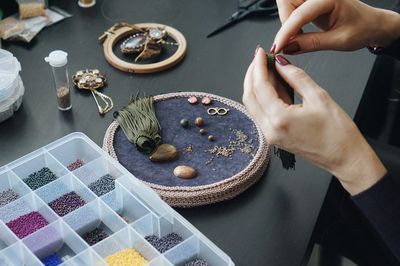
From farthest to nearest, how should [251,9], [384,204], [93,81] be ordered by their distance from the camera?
[251,9]
[93,81]
[384,204]

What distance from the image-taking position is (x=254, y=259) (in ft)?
3.55

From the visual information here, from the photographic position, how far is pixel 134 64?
4.91ft

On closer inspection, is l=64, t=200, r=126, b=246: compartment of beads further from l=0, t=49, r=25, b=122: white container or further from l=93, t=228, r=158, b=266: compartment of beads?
l=0, t=49, r=25, b=122: white container

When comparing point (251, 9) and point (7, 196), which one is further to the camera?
point (251, 9)

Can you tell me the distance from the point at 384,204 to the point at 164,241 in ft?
1.27

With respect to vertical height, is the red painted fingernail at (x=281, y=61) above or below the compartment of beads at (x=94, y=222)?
above

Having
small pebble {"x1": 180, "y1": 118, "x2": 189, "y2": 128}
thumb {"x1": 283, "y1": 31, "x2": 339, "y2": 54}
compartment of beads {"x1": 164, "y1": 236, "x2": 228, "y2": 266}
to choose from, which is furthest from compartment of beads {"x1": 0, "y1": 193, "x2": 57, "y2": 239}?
thumb {"x1": 283, "y1": 31, "x2": 339, "y2": 54}

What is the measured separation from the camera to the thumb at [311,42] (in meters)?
1.22

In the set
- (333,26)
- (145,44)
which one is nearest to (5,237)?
(145,44)

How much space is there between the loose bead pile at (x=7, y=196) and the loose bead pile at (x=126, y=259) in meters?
0.23

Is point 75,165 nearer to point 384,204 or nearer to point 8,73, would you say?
point 8,73

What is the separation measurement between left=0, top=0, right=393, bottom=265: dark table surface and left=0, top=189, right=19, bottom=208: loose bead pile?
9 centimetres

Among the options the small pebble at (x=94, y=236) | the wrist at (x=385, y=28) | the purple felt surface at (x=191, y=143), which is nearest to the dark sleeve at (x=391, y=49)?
the wrist at (x=385, y=28)

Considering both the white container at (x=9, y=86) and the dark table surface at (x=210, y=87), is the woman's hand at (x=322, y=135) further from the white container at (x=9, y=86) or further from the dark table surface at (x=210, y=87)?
the white container at (x=9, y=86)
